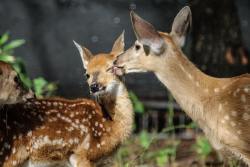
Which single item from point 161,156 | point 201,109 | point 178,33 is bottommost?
point 161,156

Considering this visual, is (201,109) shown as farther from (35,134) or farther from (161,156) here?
(161,156)

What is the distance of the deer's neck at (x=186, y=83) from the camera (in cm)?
752

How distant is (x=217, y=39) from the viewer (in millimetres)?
11016

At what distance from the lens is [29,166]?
7.53m

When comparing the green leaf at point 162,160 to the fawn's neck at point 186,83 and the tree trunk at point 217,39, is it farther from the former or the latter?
the fawn's neck at point 186,83

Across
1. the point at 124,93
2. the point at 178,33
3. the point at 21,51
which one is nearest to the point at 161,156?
the point at 124,93

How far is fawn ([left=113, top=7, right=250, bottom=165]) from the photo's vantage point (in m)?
7.36

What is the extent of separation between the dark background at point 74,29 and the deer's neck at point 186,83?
12.3 feet

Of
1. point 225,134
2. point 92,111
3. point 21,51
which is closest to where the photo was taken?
point 225,134

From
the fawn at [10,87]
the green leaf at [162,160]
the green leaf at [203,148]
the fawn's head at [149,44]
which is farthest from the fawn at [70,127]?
the green leaf at [203,148]

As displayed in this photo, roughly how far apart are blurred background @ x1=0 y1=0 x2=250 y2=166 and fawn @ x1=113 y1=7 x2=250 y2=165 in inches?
128

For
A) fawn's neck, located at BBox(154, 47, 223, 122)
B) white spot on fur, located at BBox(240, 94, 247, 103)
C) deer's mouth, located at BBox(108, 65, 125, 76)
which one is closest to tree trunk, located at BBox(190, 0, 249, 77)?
deer's mouth, located at BBox(108, 65, 125, 76)

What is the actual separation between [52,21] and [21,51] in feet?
1.63

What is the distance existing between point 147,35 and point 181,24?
32 centimetres
